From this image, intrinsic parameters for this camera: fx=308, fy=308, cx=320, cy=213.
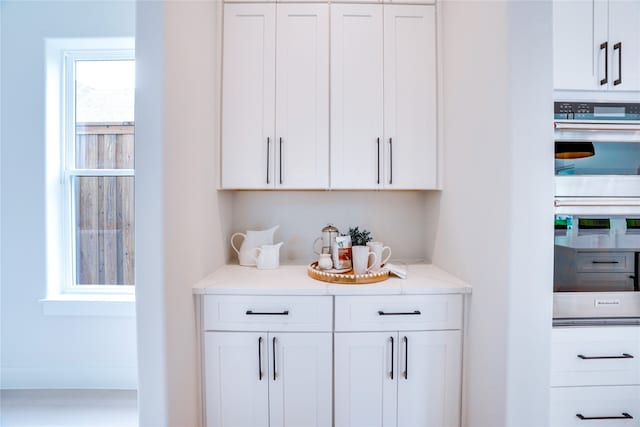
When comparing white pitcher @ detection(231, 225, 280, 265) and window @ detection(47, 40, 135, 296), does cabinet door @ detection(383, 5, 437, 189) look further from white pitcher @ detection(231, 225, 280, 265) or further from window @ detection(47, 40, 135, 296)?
window @ detection(47, 40, 135, 296)

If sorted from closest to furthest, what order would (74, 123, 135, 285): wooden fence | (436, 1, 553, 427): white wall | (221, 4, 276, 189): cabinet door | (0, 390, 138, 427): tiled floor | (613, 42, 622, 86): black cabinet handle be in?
(436, 1, 553, 427): white wall → (613, 42, 622, 86): black cabinet handle → (221, 4, 276, 189): cabinet door → (0, 390, 138, 427): tiled floor → (74, 123, 135, 285): wooden fence

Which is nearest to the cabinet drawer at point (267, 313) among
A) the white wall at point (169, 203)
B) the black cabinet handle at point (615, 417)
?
the white wall at point (169, 203)

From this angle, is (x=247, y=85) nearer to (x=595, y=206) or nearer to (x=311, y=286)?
(x=311, y=286)

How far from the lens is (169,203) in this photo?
120 centimetres

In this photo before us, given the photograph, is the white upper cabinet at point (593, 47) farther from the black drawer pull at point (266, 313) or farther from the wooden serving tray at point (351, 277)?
the black drawer pull at point (266, 313)

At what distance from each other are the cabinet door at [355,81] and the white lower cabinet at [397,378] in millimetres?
917

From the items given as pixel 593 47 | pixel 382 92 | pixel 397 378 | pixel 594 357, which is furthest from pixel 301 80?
pixel 594 357

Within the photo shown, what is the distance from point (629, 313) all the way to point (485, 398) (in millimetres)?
822

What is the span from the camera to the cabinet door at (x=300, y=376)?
1.44m

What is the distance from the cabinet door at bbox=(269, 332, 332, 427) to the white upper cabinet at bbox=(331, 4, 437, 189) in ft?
2.78

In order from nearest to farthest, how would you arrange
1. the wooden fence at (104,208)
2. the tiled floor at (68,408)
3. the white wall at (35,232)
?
the tiled floor at (68,408)
the white wall at (35,232)
the wooden fence at (104,208)

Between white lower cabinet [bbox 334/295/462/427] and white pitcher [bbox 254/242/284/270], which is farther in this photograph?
white pitcher [bbox 254/242/284/270]

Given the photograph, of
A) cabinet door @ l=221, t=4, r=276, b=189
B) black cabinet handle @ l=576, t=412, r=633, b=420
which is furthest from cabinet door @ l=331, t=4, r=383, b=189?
black cabinet handle @ l=576, t=412, r=633, b=420

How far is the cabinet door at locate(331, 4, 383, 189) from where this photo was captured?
1.71 meters
